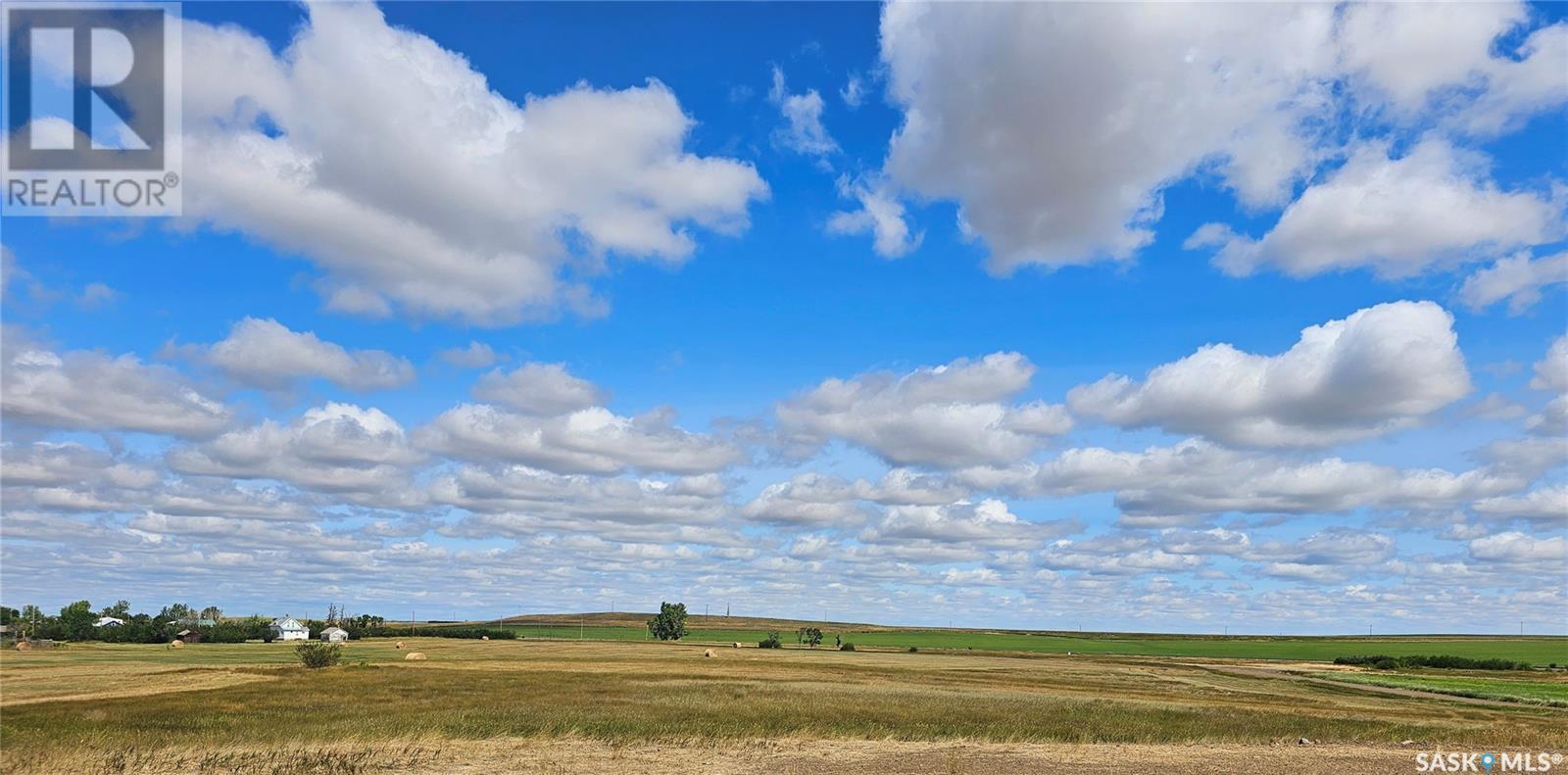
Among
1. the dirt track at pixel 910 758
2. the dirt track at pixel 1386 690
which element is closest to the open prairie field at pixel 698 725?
the dirt track at pixel 910 758

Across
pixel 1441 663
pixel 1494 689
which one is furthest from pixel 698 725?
pixel 1441 663

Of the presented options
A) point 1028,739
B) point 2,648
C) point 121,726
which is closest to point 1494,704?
point 1028,739

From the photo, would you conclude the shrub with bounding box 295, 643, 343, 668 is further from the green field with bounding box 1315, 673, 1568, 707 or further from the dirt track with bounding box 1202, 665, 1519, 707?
the green field with bounding box 1315, 673, 1568, 707

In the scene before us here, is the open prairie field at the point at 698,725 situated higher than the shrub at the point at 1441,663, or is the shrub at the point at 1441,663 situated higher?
the open prairie field at the point at 698,725

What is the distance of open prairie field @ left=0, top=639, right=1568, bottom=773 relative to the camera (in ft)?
111

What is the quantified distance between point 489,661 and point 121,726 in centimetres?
7344

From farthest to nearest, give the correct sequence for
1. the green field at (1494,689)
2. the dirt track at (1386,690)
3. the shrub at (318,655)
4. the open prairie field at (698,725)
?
1. the shrub at (318,655)
2. the green field at (1494,689)
3. the dirt track at (1386,690)
4. the open prairie field at (698,725)

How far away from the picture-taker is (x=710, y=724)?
44.4 meters

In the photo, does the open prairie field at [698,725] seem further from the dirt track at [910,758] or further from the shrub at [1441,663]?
the shrub at [1441,663]

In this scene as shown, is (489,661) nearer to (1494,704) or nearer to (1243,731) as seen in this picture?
(1243,731)

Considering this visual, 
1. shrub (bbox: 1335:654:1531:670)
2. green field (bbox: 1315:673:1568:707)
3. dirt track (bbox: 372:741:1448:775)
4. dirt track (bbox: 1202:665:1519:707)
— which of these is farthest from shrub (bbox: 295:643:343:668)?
shrub (bbox: 1335:654:1531:670)

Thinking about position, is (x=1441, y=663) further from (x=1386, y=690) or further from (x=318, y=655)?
Answer: (x=318, y=655)

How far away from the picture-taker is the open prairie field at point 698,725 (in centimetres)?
3394

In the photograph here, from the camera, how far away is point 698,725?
44.1 meters
